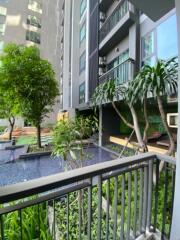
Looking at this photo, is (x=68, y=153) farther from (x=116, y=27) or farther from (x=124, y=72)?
(x=116, y=27)

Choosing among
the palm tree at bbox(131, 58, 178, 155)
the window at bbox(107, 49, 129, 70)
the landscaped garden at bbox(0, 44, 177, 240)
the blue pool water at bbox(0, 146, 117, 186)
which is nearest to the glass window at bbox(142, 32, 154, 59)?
the window at bbox(107, 49, 129, 70)

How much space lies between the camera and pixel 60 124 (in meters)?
3.75

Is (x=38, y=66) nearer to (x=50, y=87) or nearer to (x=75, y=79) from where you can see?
(x=50, y=87)

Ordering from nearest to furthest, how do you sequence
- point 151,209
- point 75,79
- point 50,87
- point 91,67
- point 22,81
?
point 151,209 → point 22,81 → point 50,87 → point 91,67 → point 75,79

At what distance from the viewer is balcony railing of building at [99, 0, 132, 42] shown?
805 centimetres

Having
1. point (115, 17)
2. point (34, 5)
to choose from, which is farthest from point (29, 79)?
point (115, 17)

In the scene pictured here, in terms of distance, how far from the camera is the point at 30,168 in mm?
7004

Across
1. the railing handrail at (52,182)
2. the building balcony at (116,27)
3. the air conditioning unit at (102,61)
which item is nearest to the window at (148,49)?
the building balcony at (116,27)

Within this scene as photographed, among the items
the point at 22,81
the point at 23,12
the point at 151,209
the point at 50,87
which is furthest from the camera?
the point at 50,87

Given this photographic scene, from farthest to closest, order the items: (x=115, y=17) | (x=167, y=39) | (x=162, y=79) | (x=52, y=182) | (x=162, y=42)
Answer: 1. (x=115, y=17)
2. (x=162, y=42)
3. (x=167, y=39)
4. (x=162, y=79)
5. (x=52, y=182)

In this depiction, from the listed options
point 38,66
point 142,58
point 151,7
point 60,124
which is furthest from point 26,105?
point 151,7

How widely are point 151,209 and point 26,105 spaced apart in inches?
342

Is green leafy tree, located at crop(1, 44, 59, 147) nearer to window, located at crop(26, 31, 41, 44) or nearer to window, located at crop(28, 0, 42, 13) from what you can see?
window, located at crop(26, 31, 41, 44)

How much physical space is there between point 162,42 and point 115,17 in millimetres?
4286
